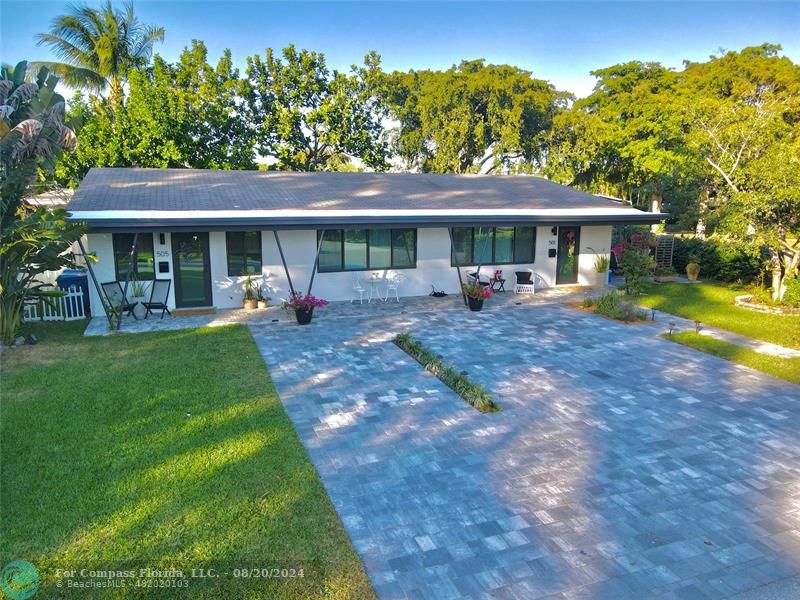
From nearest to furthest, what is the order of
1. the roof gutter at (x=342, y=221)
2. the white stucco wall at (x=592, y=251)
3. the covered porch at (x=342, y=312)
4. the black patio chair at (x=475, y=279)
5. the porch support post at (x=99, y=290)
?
the roof gutter at (x=342, y=221), the porch support post at (x=99, y=290), the covered porch at (x=342, y=312), the black patio chair at (x=475, y=279), the white stucco wall at (x=592, y=251)

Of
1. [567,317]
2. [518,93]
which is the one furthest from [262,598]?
[518,93]

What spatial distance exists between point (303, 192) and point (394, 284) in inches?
146

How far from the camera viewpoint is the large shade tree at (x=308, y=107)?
23609 mm

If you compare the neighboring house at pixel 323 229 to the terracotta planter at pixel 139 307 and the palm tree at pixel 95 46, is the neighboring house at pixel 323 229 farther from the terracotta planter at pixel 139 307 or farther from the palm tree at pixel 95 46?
the palm tree at pixel 95 46

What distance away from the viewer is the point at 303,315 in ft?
37.5

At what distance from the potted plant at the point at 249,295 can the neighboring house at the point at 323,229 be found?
213 millimetres

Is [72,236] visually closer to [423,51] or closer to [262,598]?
[262,598]

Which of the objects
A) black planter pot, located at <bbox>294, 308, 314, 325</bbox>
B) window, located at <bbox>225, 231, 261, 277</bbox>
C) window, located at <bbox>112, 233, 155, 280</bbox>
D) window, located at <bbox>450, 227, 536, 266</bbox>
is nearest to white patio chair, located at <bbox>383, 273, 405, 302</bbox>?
window, located at <bbox>450, 227, 536, 266</bbox>

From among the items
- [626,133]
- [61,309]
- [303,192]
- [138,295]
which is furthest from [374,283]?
[626,133]

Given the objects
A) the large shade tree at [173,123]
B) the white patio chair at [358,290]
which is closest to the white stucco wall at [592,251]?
the white patio chair at [358,290]

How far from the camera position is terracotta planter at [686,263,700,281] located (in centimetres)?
1739

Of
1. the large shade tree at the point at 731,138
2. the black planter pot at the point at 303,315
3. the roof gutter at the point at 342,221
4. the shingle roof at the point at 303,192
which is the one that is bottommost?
the black planter pot at the point at 303,315

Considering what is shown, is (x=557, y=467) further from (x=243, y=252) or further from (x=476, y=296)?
(x=243, y=252)

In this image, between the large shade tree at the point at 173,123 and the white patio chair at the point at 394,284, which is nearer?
the white patio chair at the point at 394,284
